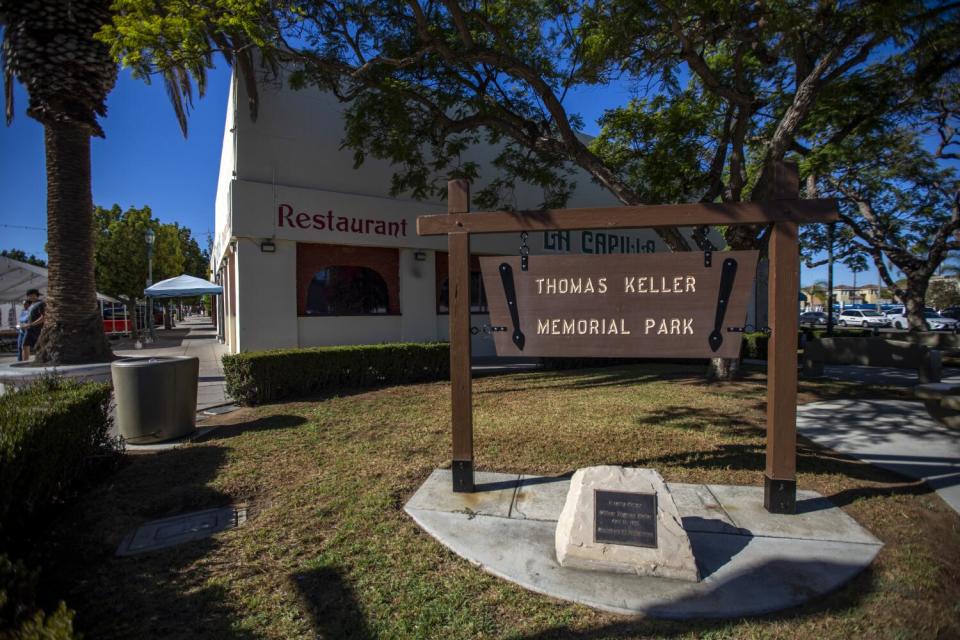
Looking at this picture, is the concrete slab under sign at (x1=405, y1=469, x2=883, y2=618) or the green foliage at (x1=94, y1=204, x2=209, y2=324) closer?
the concrete slab under sign at (x1=405, y1=469, x2=883, y2=618)

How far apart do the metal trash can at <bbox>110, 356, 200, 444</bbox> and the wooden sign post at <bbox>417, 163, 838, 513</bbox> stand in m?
3.80

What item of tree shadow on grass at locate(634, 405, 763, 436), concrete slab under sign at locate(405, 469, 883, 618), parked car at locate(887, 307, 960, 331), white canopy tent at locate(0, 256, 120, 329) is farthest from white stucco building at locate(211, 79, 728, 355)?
parked car at locate(887, 307, 960, 331)

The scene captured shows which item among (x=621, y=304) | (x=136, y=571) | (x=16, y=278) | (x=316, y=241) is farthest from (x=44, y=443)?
(x=16, y=278)

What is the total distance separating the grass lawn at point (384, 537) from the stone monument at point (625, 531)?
36 cm

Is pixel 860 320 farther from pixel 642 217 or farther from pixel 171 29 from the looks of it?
pixel 171 29

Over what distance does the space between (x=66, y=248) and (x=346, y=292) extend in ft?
18.7

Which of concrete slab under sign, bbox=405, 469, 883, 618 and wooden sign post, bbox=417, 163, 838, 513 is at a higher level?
wooden sign post, bbox=417, 163, 838, 513

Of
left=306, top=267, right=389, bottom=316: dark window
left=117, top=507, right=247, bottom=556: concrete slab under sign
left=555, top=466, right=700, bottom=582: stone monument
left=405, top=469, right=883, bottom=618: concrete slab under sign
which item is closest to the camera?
left=405, top=469, right=883, bottom=618: concrete slab under sign

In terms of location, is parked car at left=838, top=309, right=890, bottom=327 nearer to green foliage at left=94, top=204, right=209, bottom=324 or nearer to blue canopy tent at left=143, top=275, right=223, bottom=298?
blue canopy tent at left=143, top=275, right=223, bottom=298

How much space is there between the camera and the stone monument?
2826 millimetres

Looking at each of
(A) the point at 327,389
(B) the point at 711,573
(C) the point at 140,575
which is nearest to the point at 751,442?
(B) the point at 711,573

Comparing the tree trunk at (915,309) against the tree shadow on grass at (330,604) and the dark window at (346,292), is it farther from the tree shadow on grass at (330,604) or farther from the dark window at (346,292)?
the tree shadow on grass at (330,604)

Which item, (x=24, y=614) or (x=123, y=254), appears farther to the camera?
(x=123, y=254)

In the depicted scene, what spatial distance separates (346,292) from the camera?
42.3 ft
